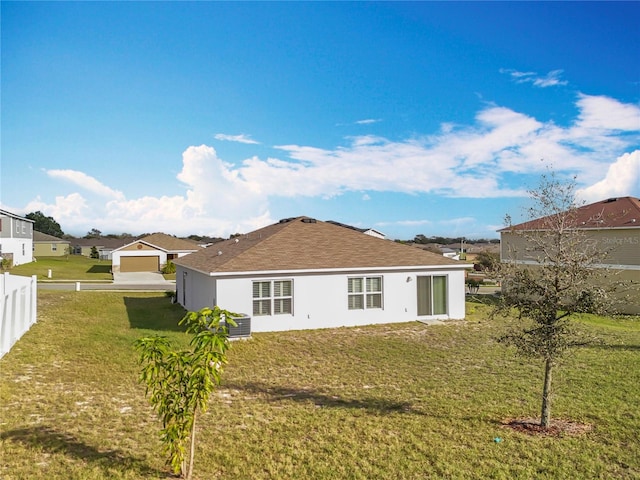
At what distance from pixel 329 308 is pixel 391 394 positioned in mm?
8861

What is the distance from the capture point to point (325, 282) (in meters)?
19.5

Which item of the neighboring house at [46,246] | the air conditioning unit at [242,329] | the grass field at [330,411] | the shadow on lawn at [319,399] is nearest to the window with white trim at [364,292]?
the grass field at [330,411]

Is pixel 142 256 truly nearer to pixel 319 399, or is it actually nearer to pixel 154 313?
pixel 154 313

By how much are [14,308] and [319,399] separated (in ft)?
28.7

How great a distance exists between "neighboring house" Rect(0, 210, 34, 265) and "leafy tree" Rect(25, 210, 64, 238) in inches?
2718

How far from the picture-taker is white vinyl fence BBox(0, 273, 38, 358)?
1141 centimetres

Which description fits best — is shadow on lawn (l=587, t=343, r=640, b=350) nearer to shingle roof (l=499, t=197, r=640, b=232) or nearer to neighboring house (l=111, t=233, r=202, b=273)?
shingle roof (l=499, t=197, r=640, b=232)

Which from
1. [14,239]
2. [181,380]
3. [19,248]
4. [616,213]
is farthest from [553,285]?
[19,248]

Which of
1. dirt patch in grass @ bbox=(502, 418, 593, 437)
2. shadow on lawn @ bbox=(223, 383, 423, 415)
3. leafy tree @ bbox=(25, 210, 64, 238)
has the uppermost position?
leafy tree @ bbox=(25, 210, 64, 238)

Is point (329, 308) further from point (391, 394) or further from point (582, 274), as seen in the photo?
point (582, 274)

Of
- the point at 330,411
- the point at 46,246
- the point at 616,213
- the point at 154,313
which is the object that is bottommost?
the point at 330,411

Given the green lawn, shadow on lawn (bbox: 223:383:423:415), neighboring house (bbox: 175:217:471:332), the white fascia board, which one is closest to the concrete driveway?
the green lawn

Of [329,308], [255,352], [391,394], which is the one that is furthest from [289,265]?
[391,394]

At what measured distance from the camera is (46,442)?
7328 mm
